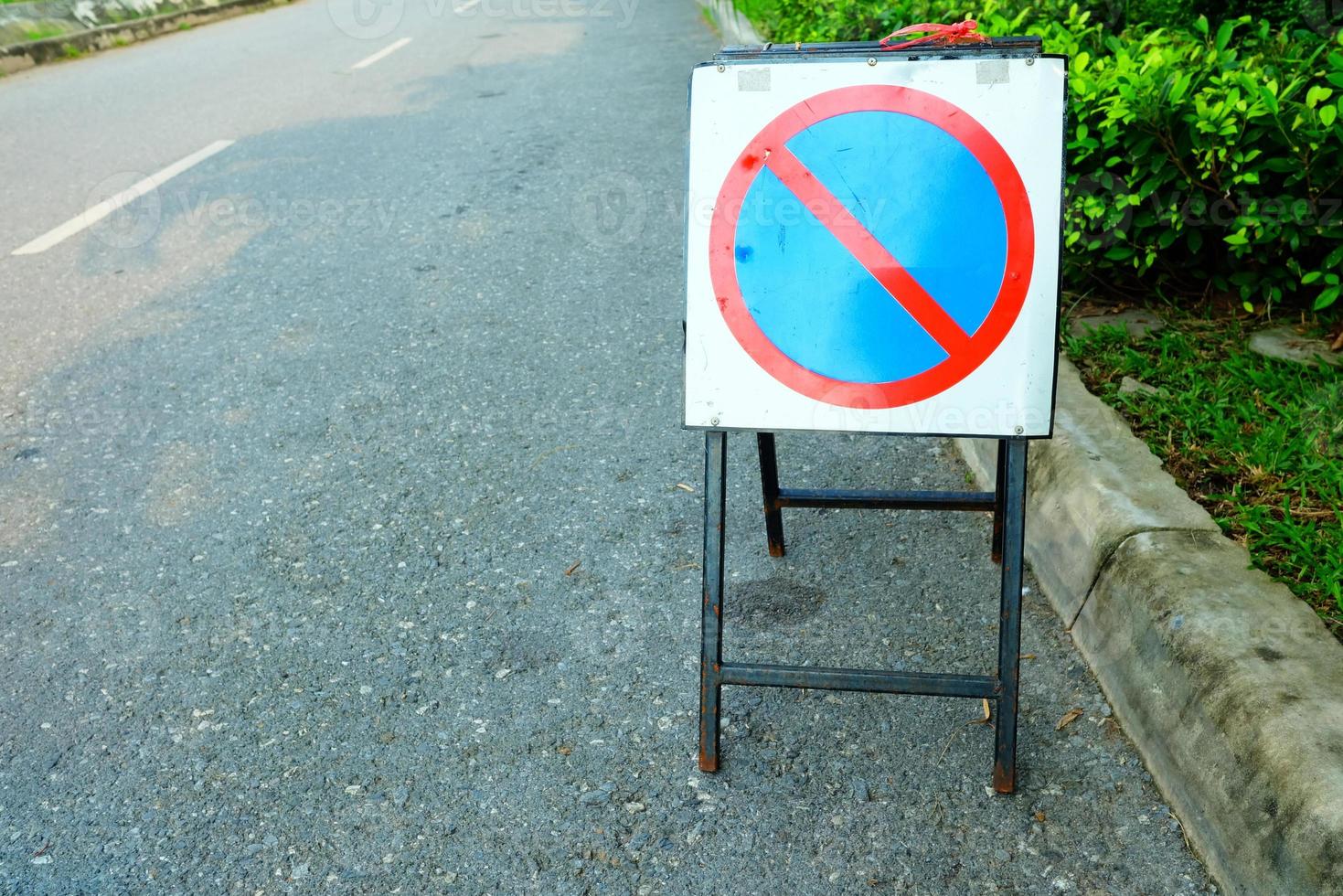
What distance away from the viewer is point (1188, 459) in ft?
9.07

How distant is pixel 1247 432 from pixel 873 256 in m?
1.36

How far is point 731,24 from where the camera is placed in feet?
33.6

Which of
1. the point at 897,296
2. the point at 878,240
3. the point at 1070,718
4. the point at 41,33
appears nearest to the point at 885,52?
the point at 878,240

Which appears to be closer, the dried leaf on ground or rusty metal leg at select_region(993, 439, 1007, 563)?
the dried leaf on ground

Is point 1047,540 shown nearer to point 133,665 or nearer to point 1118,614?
point 1118,614

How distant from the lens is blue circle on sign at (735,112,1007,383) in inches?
80.6

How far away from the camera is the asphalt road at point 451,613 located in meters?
2.07

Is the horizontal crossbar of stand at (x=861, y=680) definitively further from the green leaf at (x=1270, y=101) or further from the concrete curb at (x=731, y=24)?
the concrete curb at (x=731, y=24)

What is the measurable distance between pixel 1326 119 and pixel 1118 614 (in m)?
1.49

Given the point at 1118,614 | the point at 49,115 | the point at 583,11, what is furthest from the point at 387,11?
the point at 1118,614

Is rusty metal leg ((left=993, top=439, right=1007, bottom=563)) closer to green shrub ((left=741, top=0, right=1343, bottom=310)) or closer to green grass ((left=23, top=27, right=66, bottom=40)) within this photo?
green shrub ((left=741, top=0, right=1343, bottom=310))

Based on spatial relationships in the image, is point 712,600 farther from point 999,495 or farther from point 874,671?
point 999,495

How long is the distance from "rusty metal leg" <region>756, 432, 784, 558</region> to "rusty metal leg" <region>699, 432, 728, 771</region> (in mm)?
459

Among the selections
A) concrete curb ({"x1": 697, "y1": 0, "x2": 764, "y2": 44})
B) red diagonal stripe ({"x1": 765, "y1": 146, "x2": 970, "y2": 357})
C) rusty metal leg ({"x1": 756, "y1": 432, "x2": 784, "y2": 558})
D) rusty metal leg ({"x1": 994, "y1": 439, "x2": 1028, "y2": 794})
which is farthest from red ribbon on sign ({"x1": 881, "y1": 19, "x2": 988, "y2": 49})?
concrete curb ({"x1": 697, "y1": 0, "x2": 764, "y2": 44})
